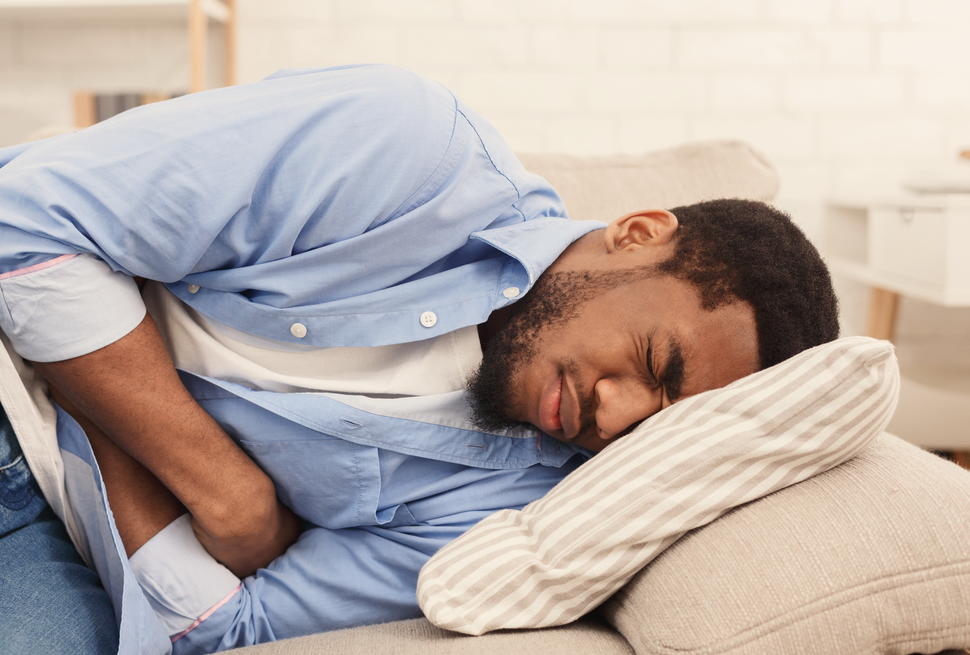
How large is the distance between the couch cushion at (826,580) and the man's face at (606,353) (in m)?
0.17

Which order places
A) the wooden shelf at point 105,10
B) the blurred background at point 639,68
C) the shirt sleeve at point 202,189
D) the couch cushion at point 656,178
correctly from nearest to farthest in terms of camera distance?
the shirt sleeve at point 202,189 → the couch cushion at point 656,178 → the wooden shelf at point 105,10 → the blurred background at point 639,68

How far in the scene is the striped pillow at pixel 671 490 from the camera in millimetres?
754

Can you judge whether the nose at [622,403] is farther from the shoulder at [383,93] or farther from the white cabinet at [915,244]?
the white cabinet at [915,244]

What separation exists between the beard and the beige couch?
223mm

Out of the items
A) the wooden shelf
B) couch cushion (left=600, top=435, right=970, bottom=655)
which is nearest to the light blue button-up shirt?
couch cushion (left=600, top=435, right=970, bottom=655)

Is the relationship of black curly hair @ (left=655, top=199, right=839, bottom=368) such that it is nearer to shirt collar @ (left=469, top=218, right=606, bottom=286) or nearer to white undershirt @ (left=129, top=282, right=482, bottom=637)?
shirt collar @ (left=469, top=218, right=606, bottom=286)

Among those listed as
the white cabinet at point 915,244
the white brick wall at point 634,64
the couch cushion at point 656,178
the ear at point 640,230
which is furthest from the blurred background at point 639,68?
the ear at point 640,230

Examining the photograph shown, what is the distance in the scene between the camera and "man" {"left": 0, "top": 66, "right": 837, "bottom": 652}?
83 centimetres

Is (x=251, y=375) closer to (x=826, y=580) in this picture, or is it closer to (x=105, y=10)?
(x=826, y=580)

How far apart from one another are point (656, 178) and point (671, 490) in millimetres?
695

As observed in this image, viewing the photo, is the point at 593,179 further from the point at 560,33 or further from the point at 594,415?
the point at 560,33

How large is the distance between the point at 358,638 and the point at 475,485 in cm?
24

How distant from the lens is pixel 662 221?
1.01 metres

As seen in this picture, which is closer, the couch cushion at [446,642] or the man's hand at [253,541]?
the couch cushion at [446,642]
